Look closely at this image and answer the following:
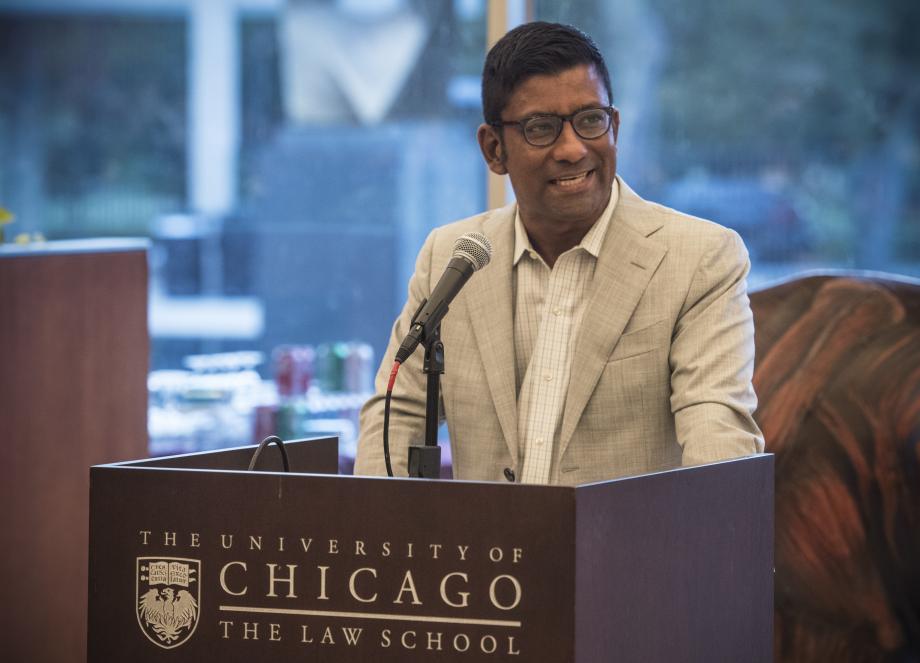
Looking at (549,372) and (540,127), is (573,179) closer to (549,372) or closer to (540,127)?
(540,127)

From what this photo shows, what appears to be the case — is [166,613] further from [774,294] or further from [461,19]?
[461,19]

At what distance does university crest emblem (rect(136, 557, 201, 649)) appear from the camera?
55.9 inches

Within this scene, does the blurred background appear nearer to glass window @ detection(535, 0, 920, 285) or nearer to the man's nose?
glass window @ detection(535, 0, 920, 285)

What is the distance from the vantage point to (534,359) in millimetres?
2047

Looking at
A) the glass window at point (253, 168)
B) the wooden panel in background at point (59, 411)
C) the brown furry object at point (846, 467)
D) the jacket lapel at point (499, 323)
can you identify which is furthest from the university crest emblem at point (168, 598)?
the glass window at point (253, 168)

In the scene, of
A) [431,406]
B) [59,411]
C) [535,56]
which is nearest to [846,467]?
[535,56]

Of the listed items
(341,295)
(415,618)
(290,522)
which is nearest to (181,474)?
(290,522)

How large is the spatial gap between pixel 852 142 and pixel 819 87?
0.20 m

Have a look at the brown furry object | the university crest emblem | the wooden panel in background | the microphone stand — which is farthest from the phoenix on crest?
the wooden panel in background

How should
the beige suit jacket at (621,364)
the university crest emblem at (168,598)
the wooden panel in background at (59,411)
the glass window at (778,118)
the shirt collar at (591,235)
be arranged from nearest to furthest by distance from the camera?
the university crest emblem at (168,598) < the beige suit jacket at (621,364) < the shirt collar at (591,235) < the wooden panel in background at (59,411) < the glass window at (778,118)

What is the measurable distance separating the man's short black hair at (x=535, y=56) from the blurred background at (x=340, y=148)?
2.09 metres

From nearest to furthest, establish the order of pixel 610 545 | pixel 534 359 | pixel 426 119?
pixel 610 545, pixel 534 359, pixel 426 119

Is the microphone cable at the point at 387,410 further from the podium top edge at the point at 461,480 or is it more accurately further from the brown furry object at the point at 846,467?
the brown furry object at the point at 846,467

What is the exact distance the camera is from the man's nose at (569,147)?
6.34 ft
